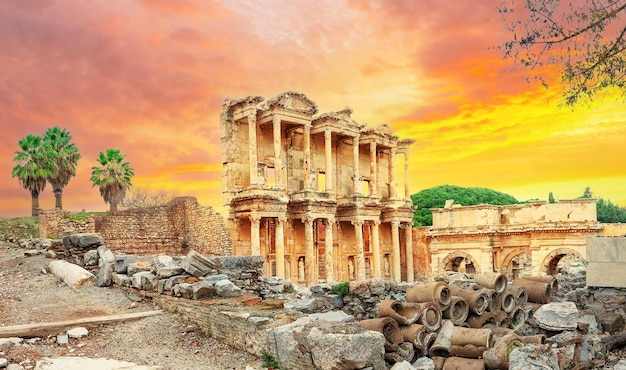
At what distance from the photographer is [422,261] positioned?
1506 inches

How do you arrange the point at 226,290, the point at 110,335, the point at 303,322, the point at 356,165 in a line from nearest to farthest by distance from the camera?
1. the point at 303,322
2. the point at 110,335
3. the point at 226,290
4. the point at 356,165

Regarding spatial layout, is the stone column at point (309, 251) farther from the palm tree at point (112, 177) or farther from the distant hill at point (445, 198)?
the distant hill at point (445, 198)

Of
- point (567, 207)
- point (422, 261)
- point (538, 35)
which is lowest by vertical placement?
point (422, 261)

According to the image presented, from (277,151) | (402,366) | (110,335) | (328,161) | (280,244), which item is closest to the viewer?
(402,366)

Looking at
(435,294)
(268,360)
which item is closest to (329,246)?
(435,294)

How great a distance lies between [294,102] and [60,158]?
15097 mm

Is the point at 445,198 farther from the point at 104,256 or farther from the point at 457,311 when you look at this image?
the point at 457,311

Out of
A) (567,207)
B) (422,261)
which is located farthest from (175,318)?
(422,261)

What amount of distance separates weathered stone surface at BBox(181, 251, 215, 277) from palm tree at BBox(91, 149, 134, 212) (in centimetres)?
1947

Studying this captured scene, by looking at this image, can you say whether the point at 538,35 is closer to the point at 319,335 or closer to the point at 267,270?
the point at 319,335

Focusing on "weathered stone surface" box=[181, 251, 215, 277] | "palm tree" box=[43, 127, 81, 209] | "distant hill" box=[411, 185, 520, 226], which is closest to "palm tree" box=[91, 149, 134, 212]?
"palm tree" box=[43, 127, 81, 209]

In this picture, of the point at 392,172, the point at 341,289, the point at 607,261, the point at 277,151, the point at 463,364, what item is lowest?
the point at 463,364

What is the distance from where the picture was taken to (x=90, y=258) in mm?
15164

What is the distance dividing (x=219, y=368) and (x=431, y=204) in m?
56.7
